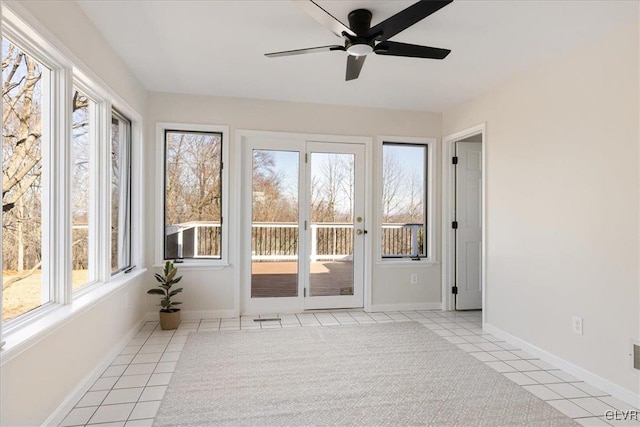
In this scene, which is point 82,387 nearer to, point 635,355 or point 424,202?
point 635,355

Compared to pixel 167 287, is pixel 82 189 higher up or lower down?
higher up

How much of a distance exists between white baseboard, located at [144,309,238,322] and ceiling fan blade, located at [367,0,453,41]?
10.7 ft

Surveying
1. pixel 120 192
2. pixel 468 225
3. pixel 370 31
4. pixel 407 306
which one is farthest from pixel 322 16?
pixel 407 306

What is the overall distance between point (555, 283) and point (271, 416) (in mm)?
2420

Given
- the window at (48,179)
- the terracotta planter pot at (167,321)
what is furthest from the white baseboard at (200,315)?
the window at (48,179)

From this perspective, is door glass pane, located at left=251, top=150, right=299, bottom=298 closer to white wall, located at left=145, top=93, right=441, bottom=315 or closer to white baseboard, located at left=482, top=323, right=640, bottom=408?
white wall, located at left=145, top=93, right=441, bottom=315

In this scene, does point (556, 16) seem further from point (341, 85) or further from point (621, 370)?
point (621, 370)

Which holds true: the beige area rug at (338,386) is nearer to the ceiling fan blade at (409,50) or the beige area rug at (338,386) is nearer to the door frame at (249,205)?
the door frame at (249,205)

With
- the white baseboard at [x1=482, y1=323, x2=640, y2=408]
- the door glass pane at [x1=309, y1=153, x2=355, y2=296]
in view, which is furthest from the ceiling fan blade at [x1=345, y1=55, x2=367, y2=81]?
the white baseboard at [x1=482, y1=323, x2=640, y2=408]

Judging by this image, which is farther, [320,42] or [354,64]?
[320,42]

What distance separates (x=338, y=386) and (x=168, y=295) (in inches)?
85.2

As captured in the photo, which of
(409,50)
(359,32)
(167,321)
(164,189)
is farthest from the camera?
(164,189)

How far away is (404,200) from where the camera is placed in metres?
Answer: 4.86

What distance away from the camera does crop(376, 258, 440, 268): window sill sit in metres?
4.73
